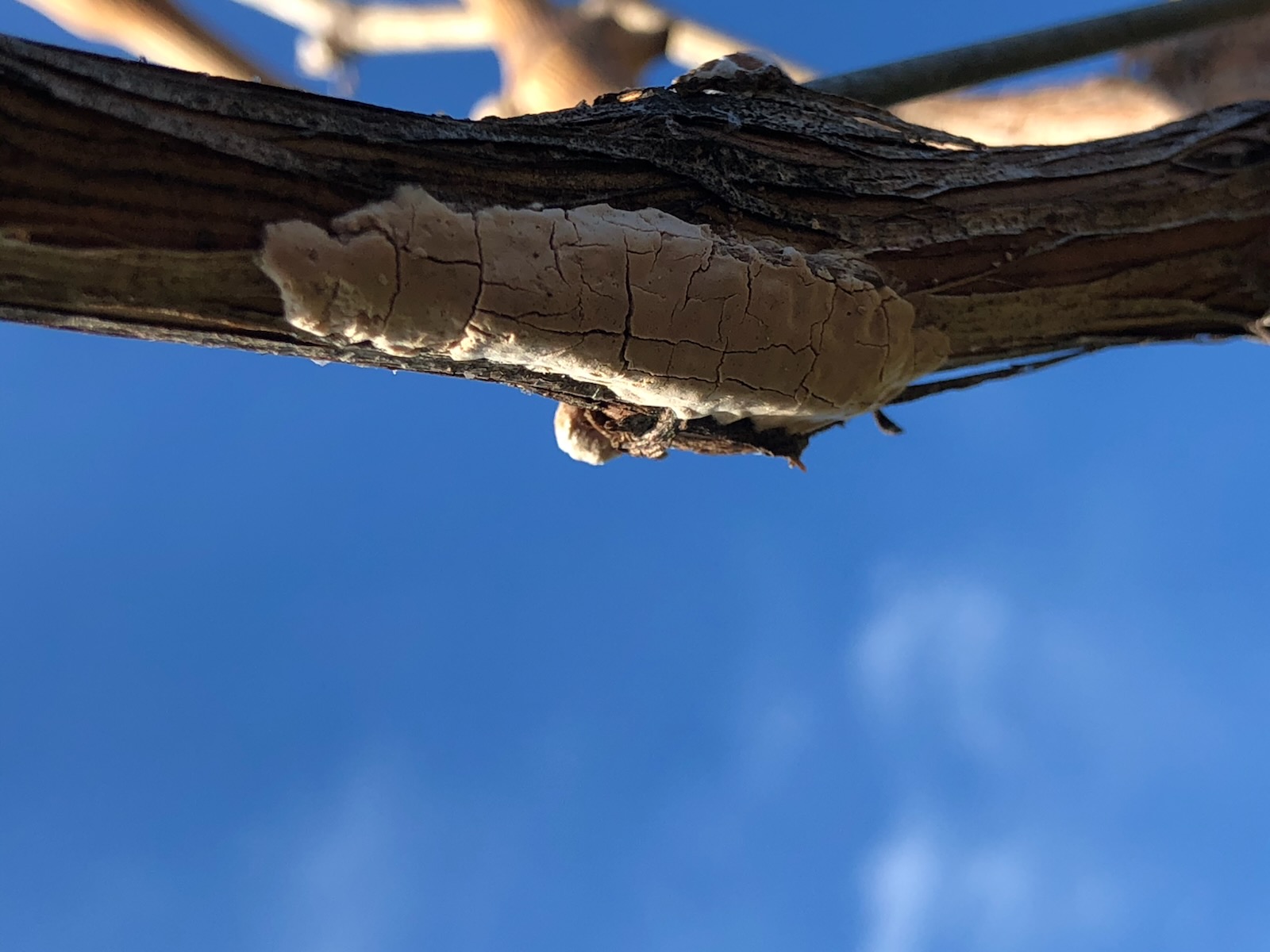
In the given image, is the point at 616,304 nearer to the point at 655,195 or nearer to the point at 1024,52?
the point at 655,195

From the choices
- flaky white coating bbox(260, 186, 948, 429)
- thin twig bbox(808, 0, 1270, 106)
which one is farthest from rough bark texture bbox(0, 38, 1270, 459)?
thin twig bbox(808, 0, 1270, 106)

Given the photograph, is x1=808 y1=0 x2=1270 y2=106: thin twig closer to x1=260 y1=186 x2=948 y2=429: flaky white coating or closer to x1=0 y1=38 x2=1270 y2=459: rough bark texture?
x1=0 y1=38 x2=1270 y2=459: rough bark texture

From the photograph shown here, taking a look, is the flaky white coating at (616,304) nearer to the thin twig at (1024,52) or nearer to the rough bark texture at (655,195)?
the rough bark texture at (655,195)

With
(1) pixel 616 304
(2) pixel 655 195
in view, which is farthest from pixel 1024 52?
(1) pixel 616 304

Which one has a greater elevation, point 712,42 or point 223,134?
point 712,42

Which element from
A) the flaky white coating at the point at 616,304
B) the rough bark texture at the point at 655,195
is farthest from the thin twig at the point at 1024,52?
the flaky white coating at the point at 616,304

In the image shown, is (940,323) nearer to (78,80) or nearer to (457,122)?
(457,122)

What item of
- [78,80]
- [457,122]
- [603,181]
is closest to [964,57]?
[603,181]

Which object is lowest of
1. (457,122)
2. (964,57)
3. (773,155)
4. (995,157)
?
(457,122)
